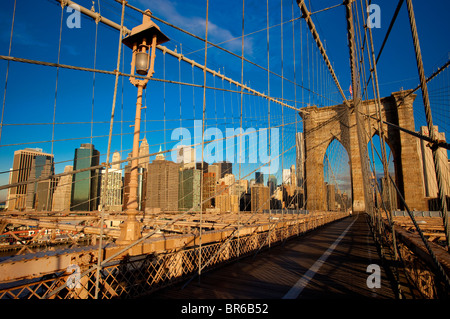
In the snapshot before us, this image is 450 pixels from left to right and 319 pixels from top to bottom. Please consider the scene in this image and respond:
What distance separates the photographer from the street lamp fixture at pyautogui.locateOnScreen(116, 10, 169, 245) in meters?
5.69

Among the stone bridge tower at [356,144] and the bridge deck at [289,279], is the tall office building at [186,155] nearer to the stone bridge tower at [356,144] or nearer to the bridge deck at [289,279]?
the bridge deck at [289,279]

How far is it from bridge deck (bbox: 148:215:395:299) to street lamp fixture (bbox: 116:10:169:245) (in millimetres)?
1756

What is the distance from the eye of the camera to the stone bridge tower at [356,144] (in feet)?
80.6

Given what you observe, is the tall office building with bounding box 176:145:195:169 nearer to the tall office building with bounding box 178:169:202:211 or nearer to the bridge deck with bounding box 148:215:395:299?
the tall office building with bounding box 178:169:202:211

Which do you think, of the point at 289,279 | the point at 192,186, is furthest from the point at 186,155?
the point at 192,186

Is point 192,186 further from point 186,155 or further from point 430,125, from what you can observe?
point 430,125

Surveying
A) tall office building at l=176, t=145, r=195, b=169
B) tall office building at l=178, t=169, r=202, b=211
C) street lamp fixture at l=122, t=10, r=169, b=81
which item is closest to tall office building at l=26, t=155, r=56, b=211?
street lamp fixture at l=122, t=10, r=169, b=81

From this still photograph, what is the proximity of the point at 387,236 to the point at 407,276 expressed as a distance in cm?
400

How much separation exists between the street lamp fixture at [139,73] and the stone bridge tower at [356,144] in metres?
20.0

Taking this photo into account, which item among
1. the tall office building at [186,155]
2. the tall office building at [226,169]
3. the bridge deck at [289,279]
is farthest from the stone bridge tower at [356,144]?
the bridge deck at [289,279]

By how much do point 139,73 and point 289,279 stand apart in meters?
5.94

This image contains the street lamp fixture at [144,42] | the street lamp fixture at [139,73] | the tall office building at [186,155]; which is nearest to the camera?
the street lamp fixture at [139,73]

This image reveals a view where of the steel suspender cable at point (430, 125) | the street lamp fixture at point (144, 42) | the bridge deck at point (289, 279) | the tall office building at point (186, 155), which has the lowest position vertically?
the bridge deck at point (289, 279)

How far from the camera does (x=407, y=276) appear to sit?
481 centimetres
